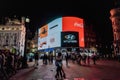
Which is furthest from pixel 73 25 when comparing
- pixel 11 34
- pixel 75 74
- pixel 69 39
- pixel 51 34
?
pixel 75 74

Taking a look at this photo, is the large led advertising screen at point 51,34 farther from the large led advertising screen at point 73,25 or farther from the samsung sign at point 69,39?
the large led advertising screen at point 73,25

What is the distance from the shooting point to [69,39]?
8100 centimetres

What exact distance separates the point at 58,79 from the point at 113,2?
8570 centimetres

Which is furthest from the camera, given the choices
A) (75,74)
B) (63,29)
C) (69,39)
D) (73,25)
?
(73,25)

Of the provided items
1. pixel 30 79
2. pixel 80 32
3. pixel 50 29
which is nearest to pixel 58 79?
pixel 30 79

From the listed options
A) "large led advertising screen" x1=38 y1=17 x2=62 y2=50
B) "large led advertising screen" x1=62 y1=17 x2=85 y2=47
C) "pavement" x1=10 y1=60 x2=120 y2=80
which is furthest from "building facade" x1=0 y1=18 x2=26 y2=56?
"pavement" x1=10 y1=60 x2=120 y2=80

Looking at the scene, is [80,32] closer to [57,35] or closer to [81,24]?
[81,24]

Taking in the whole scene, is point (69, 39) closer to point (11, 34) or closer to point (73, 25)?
point (73, 25)

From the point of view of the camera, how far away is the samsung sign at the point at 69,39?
266ft

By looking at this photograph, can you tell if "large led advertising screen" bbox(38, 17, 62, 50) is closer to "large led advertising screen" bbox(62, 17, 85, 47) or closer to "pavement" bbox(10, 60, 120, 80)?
"large led advertising screen" bbox(62, 17, 85, 47)

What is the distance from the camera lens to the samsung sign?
8100 cm

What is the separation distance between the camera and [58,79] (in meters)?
12.0

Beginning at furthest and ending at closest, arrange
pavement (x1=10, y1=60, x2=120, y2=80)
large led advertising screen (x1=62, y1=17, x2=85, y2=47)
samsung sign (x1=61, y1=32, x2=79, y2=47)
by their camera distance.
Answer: large led advertising screen (x1=62, y1=17, x2=85, y2=47), samsung sign (x1=61, y1=32, x2=79, y2=47), pavement (x1=10, y1=60, x2=120, y2=80)

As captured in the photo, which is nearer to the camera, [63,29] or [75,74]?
[75,74]
